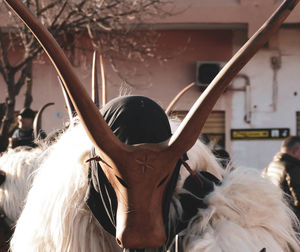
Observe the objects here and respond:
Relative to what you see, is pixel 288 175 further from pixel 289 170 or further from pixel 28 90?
pixel 28 90

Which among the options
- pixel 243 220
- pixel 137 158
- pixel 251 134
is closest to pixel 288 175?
pixel 243 220

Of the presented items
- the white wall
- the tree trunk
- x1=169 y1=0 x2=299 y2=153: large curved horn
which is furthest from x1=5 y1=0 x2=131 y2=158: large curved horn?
the white wall

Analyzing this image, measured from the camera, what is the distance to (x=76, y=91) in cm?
168

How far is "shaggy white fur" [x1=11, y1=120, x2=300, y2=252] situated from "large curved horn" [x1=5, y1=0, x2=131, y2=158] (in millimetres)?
396

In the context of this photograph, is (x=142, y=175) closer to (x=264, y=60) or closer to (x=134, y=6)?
(x=134, y=6)

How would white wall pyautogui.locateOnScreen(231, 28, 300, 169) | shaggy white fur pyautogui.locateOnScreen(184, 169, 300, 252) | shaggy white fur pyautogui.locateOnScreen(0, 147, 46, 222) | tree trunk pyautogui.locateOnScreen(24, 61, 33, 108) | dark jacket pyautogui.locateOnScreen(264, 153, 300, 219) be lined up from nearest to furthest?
shaggy white fur pyautogui.locateOnScreen(184, 169, 300, 252), shaggy white fur pyautogui.locateOnScreen(0, 147, 46, 222), dark jacket pyautogui.locateOnScreen(264, 153, 300, 219), tree trunk pyautogui.locateOnScreen(24, 61, 33, 108), white wall pyautogui.locateOnScreen(231, 28, 300, 169)

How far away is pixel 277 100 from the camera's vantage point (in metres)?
11.9

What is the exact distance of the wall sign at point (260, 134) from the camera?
39.1 ft

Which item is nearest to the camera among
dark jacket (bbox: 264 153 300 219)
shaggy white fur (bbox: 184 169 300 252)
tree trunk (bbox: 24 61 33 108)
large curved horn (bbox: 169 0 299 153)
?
large curved horn (bbox: 169 0 299 153)

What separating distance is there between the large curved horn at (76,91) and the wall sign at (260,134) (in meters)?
10.4

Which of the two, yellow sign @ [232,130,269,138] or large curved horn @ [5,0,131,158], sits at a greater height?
large curved horn @ [5,0,131,158]

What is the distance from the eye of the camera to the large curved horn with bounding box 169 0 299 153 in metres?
1.59

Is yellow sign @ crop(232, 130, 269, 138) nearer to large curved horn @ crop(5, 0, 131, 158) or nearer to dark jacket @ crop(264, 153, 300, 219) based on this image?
dark jacket @ crop(264, 153, 300, 219)

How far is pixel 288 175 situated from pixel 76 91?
14.6ft
